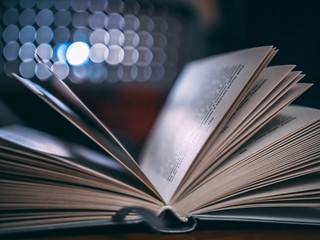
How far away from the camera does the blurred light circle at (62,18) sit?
1.41 m

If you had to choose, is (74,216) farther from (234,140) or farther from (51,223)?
(234,140)

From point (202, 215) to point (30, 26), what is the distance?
3.76ft

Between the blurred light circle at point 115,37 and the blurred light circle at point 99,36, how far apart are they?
0.01 metres

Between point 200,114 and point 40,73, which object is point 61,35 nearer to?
point 40,73

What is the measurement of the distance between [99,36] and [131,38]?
0.12 meters

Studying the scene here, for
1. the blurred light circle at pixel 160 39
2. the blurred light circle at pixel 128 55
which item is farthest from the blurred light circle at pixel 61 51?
the blurred light circle at pixel 160 39

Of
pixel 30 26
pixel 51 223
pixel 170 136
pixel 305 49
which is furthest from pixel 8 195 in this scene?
pixel 30 26

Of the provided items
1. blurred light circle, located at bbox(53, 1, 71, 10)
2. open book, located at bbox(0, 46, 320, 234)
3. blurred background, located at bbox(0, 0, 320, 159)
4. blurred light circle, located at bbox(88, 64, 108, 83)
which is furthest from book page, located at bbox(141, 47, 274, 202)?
blurred light circle, located at bbox(53, 1, 71, 10)

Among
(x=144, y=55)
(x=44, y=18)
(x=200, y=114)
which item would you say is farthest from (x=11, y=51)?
(x=200, y=114)

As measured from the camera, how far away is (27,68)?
137cm

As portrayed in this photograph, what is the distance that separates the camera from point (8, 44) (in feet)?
4.47

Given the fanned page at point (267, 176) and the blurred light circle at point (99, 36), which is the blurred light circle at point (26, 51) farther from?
the fanned page at point (267, 176)

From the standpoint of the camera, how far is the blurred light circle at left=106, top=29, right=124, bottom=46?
4.76 feet

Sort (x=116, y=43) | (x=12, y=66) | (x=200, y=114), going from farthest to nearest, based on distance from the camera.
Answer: (x=116, y=43) < (x=12, y=66) < (x=200, y=114)
